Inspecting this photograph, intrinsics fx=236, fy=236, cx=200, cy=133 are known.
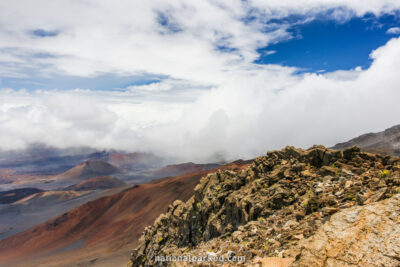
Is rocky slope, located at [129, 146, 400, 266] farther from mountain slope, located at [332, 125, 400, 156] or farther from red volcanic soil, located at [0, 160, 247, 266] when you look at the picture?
mountain slope, located at [332, 125, 400, 156]

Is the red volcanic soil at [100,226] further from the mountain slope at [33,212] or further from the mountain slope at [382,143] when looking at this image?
the mountain slope at [382,143]

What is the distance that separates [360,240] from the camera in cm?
630

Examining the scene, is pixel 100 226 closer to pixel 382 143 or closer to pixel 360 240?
pixel 360 240

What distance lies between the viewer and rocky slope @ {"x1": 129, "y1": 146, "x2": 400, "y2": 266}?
25.5 feet

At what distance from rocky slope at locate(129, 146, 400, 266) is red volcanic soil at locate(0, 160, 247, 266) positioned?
65781 millimetres

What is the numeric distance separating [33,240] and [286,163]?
134122 mm

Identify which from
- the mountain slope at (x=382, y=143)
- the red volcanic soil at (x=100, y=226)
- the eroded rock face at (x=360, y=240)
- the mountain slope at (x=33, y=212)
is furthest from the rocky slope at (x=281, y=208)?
the mountain slope at (x=33, y=212)

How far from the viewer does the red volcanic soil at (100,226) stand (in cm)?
8800

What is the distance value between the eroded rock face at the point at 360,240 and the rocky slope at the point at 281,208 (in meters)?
0.03

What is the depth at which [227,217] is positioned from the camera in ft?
53.4

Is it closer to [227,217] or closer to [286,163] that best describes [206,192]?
[227,217]

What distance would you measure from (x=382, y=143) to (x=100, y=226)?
437 ft

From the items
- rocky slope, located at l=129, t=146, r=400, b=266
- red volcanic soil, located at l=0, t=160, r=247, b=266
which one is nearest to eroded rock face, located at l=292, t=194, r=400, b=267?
rocky slope, located at l=129, t=146, r=400, b=266

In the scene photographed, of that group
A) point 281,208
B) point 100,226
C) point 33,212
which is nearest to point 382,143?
point 281,208
